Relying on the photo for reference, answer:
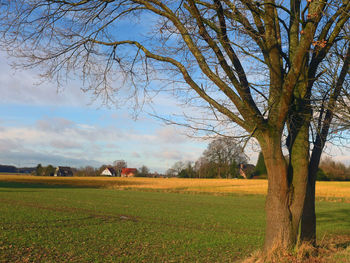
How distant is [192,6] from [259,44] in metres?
1.68

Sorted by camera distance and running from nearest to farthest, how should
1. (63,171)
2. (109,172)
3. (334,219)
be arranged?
(334,219) → (63,171) → (109,172)

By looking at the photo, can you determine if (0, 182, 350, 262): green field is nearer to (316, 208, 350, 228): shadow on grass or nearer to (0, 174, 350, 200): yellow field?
(316, 208, 350, 228): shadow on grass

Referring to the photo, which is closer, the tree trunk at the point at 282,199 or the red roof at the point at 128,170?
the tree trunk at the point at 282,199

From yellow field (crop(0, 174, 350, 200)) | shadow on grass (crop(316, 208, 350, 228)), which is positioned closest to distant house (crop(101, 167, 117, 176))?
yellow field (crop(0, 174, 350, 200))

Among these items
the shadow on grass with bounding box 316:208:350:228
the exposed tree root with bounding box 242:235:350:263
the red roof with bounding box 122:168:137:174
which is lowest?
the shadow on grass with bounding box 316:208:350:228

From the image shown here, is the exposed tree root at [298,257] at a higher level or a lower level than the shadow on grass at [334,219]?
higher

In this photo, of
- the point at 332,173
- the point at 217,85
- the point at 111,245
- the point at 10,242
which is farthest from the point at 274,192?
the point at 332,173

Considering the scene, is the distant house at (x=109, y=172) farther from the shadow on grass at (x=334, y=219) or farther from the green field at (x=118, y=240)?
the green field at (x=118, y=240)

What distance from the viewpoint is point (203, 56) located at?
7082 mm

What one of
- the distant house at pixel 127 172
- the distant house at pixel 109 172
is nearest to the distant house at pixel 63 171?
the distant house at pixel 109 172

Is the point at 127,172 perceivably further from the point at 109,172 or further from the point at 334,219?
the point at 334,219

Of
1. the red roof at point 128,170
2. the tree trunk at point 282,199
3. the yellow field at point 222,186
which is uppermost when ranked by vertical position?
the red roof at point 128,170

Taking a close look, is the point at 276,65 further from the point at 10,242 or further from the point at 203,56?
the point at 10,242

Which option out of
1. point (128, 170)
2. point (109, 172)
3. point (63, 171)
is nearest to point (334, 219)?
point (128, 170)
